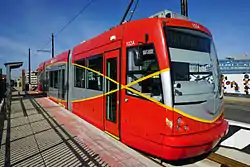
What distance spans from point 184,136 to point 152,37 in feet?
6.64

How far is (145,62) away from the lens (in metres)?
4.38

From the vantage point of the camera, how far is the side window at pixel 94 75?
639 centimetres

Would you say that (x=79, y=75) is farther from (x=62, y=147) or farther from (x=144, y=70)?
(x=144, y=70)

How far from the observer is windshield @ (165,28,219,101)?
4.14 meters

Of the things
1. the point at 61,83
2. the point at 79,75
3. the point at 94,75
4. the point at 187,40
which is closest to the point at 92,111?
the point at 94,75

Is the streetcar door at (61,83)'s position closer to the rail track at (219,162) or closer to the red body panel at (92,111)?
the red body panel at (92,111)

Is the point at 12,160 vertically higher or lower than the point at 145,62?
lower

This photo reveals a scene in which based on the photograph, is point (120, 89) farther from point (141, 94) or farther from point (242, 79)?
point (242, 79)

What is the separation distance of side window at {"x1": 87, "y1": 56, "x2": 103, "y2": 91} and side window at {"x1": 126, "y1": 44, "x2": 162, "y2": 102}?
1.75 m

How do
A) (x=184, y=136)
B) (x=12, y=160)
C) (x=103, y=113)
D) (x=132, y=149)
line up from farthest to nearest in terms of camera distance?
(x=103, y=113)
(x=132, y=149)
(x=12, y=160)
(x=184, y=136)

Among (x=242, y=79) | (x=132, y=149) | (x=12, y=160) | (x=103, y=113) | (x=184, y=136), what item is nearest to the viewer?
(x=184, y=136)

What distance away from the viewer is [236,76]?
21.5 metres

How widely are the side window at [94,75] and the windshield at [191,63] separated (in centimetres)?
270

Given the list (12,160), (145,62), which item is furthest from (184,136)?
(12,160)
